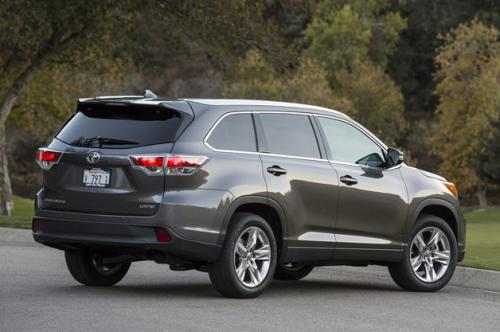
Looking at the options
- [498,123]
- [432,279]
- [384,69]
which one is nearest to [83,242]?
[432,279]

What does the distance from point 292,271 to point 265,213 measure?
2.09 m

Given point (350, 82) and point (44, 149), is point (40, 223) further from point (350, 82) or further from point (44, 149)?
point (350, 82)

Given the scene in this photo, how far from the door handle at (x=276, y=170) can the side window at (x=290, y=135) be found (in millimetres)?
212

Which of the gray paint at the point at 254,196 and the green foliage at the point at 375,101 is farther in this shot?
the green foliage at the point at 375,101

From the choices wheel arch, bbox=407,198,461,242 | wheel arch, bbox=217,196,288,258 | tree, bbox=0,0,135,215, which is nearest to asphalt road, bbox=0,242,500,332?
wheel arch, bbox=217,196,288,258

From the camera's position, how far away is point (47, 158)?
11555 millimetres

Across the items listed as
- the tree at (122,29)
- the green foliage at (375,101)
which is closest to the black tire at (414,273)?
the tree at (122,29)

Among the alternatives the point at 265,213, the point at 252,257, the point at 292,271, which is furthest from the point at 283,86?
the point at 252,257

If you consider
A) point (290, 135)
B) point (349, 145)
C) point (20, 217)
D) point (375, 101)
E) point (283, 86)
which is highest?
point (290, 135)

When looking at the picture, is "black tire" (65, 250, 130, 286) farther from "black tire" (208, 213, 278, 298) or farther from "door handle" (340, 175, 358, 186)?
"door handle" (340, 175, 358, 186)

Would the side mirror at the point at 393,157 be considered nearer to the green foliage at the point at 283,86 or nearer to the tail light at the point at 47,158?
the tail light at the point at 47,158

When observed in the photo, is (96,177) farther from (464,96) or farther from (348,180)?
(464,96)

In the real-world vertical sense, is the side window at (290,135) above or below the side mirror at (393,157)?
above

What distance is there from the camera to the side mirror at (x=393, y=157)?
41.7ft
